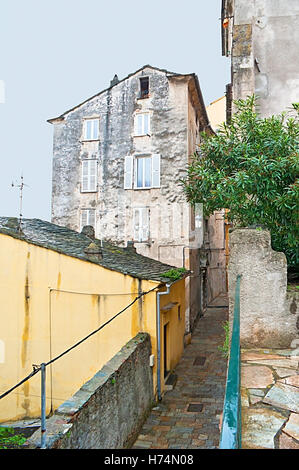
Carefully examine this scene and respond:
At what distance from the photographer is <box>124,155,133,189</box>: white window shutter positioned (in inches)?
768

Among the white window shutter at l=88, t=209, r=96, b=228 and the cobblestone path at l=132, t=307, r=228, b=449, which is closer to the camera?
the cobblestone path at l=132, t=307, r=228, b=449

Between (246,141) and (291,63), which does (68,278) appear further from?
(291,63)

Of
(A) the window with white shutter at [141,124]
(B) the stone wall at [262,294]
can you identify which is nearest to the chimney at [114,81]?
(A) the window with white shutter at [141,124]

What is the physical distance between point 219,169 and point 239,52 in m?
3.22

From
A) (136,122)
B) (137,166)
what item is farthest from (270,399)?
(136,122)

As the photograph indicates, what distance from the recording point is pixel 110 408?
712cm

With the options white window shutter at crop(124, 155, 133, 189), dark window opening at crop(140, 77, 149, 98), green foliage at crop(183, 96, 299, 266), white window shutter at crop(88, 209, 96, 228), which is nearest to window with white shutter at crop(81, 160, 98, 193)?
white window shutter at crop(88, 209, 96, 228)

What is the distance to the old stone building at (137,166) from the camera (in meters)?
18.9

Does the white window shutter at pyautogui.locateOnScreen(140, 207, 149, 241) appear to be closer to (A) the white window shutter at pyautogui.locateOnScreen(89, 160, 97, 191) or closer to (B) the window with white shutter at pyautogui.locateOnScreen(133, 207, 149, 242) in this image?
(B) the window with white shutter at pyautogui.locateOnScreen(133, 207, 149, 242)

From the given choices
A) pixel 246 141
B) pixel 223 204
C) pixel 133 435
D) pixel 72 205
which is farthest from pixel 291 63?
pixel 72 205

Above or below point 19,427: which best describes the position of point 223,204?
above

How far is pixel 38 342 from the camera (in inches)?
436

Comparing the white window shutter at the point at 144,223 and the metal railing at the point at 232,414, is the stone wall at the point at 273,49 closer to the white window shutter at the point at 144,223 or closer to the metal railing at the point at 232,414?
the metal railing at the point at 232,414

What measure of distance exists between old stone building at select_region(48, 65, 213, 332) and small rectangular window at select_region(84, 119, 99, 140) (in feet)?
0.18
